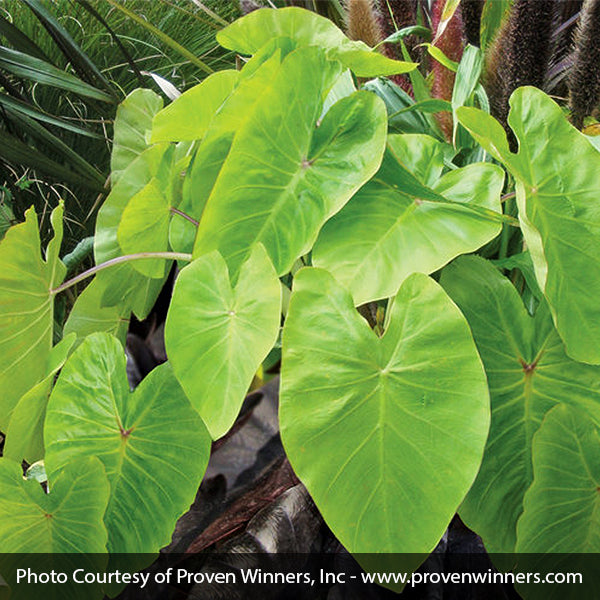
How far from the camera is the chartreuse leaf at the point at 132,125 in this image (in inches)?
31.6

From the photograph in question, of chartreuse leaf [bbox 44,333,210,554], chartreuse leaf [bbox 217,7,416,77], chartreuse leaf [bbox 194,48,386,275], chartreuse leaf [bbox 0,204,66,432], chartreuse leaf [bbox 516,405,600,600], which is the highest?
chartreuse leaf [bbox 217,7,416,77]

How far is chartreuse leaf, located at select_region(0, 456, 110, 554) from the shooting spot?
50 centimetres

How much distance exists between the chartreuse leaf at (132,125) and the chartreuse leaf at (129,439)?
0.33m

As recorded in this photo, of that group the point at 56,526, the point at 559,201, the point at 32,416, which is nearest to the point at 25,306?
the point at 32,416

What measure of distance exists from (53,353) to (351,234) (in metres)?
0.30

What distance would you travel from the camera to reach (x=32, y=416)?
0.60 meters

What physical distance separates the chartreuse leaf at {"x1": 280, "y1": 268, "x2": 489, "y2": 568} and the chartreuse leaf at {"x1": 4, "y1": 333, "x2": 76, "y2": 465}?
257mm

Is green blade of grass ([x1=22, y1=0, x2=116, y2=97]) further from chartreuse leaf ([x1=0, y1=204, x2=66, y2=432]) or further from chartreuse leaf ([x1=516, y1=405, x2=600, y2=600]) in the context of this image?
chartreuse leaf ([x1=516, y1=405, x2=600, y2=600])

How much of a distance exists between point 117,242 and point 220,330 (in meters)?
0.30

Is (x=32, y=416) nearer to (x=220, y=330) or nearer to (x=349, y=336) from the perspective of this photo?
(x=220, y=330)

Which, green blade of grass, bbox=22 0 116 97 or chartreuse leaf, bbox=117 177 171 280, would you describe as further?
green blade of grass, bbox=22 0 116 97

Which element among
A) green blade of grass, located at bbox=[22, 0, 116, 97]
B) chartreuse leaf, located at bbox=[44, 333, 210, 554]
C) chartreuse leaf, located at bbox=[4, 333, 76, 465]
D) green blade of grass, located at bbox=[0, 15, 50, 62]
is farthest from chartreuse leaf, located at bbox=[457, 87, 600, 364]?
green blade of grass, located at bbox=[0, 15, 50, 62]

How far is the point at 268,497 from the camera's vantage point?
659 millimetres

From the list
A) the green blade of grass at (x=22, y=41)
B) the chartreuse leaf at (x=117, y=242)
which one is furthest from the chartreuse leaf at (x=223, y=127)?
the green blade of grass at (x=22, y=41)
